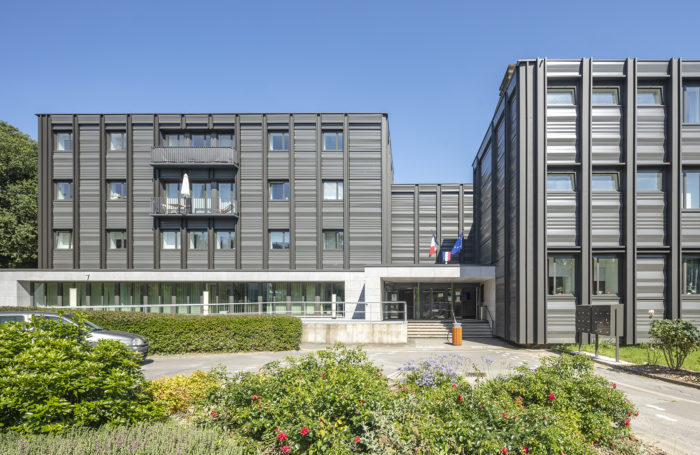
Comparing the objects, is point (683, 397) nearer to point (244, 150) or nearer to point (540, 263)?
point (540, 263)

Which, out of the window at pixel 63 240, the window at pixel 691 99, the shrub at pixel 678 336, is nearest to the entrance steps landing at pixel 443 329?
the shrub at pixel 678 336

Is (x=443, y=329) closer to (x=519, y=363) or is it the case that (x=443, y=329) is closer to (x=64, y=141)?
(x=519, y=363)

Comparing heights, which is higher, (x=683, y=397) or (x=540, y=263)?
(x=540, y=263)

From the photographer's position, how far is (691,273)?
1766 cm

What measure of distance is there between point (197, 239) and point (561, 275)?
856 inches

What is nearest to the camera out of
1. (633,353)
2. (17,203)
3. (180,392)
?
(180,392)

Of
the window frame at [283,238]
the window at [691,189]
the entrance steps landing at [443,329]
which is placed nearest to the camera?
the window at [691,189]

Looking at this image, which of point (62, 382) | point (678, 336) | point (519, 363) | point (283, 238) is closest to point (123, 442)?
point (62, 382)

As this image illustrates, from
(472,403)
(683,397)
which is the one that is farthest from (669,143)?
(472,403)

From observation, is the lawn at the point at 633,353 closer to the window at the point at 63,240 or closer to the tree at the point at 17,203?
the window at the point at 63,240

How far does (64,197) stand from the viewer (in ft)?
87.5

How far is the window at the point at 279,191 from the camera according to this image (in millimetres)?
26281

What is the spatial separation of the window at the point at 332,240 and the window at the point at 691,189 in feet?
59.3

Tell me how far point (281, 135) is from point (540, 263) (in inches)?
704
